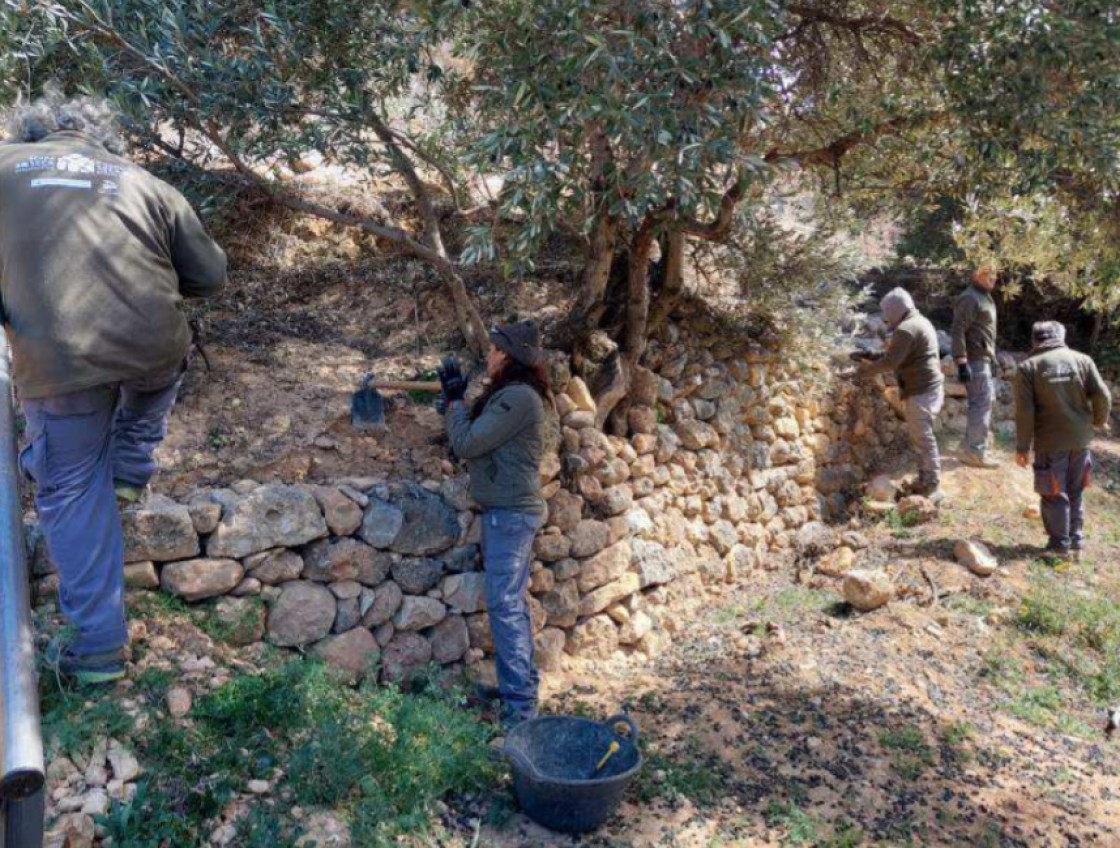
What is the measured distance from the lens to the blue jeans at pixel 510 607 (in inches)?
176

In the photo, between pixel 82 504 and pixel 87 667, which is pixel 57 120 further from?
pixel 87 667

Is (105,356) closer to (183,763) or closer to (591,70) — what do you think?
(183,763)

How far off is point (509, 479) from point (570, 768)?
55.5 inches

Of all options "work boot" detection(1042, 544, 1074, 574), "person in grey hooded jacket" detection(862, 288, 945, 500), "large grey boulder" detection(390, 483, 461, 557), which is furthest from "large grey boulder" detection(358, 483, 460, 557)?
"work boot" detection(1042, 544, 1074, 574)

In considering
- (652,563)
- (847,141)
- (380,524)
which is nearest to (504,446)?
(380,524)

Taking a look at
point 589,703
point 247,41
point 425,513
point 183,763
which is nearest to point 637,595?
point 589,703

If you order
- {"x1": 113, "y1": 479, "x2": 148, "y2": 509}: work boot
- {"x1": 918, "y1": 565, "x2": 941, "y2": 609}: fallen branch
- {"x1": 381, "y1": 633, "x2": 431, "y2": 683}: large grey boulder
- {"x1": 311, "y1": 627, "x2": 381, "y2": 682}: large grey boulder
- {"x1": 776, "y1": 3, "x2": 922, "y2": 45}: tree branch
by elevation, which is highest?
{"x1": 776, "y1": 3, "x2": 922, "y2": 45}: tree branch

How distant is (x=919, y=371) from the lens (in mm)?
7902

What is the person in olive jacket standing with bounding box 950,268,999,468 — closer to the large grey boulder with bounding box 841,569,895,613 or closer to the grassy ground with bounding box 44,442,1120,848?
the grassy ground with bounding box 44,442,1120,848

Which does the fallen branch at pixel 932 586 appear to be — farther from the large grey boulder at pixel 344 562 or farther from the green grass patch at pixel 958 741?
the large grey boulder at pixel 344 562

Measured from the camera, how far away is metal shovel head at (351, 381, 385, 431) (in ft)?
16.6

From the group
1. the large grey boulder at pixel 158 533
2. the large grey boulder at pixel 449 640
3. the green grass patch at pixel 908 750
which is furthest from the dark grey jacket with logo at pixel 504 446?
the green grass patch at pixel 908 750

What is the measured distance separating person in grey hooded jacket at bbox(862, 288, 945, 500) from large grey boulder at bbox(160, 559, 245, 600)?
6016 millimetres

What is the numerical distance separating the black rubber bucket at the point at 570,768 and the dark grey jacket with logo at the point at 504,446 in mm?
1122
